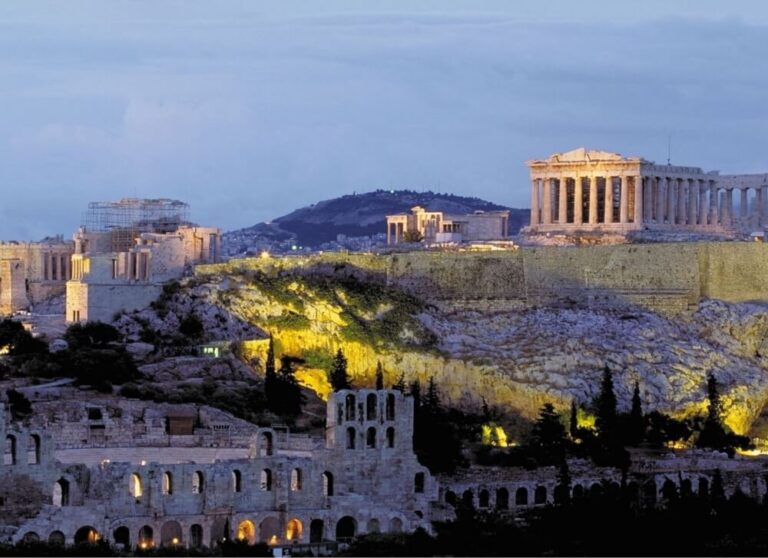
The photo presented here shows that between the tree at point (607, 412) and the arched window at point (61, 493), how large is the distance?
19231 millimetres

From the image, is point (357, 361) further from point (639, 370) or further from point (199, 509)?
point (199, 509)

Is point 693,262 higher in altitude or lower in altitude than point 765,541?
higher

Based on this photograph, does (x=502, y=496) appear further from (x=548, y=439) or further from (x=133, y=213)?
(x=133, y=213)

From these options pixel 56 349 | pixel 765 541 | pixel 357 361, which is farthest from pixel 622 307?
pixel 765 541

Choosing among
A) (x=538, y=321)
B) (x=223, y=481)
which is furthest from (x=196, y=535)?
(x=538, y=321)

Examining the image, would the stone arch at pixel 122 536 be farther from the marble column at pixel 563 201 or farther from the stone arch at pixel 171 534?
the marble column at pixel 563 201

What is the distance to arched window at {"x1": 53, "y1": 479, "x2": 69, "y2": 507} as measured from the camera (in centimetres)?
6347

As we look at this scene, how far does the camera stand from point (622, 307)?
9256 centimetres

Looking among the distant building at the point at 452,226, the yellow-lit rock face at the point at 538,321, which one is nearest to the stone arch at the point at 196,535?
the yellow-lit rock face at the point at 538,321

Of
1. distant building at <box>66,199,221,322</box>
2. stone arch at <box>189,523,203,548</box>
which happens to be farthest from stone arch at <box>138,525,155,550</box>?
distant building at <box>66,199,221,322</box>

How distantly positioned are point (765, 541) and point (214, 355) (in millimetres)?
23537

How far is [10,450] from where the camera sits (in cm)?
→ 6359

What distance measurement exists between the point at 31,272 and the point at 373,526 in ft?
131

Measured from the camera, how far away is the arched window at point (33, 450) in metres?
63.2
